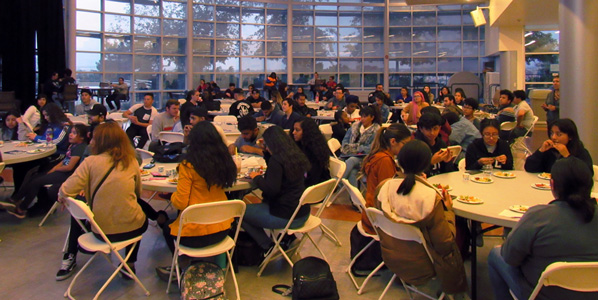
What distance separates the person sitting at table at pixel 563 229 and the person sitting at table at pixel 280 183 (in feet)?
5.85

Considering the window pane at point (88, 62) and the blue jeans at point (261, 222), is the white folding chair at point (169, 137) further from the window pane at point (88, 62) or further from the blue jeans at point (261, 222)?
the window pane at point (88, 62)

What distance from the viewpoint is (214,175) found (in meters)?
Result: 3.60

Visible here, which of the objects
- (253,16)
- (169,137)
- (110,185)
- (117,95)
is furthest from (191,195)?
(253,16)

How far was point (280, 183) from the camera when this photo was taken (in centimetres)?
390

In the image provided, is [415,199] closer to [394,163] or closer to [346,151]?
[394,163]

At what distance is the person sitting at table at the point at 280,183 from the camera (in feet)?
12.8

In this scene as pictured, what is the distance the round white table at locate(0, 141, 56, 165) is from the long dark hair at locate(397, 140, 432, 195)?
411 cm

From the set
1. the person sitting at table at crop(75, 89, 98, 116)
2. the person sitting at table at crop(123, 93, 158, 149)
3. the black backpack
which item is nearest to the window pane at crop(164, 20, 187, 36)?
the person sitting at table at crop(75, 89, 98, 116)

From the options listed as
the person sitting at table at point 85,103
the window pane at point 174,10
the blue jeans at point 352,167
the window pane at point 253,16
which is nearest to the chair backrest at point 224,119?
the person sitting at table at point 85,103

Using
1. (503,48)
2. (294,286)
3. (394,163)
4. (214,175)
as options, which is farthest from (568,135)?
(503,48)

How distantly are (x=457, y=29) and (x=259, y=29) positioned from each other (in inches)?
308

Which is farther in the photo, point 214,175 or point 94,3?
point 94,3

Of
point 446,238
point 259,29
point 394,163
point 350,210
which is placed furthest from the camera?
point 259,29

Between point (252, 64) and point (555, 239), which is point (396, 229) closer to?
point (555, 239)
